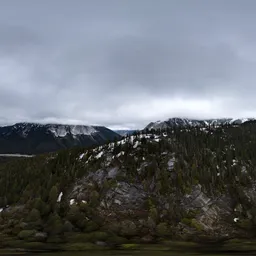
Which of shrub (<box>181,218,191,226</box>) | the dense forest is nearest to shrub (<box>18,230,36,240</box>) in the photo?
the dense forest

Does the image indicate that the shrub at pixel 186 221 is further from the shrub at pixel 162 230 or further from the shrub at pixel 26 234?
the shrub at pixel 26 234

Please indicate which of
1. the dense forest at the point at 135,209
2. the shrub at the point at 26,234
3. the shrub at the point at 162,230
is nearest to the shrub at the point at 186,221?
the dense forest at the point at 135,209

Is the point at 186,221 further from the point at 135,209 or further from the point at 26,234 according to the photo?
the point at 26,234

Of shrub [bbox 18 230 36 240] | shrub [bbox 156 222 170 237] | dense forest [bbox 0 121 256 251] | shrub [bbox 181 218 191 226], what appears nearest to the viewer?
shrub [bbox 18 230 36 240]

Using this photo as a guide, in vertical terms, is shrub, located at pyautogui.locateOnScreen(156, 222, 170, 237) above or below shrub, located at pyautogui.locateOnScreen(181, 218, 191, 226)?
below

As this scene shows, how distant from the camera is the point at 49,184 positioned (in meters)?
194

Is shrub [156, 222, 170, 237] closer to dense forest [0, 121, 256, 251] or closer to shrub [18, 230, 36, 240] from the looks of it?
dense forest [0, 121, 256, 251]

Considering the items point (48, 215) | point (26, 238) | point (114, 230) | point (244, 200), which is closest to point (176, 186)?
point (244, 200)

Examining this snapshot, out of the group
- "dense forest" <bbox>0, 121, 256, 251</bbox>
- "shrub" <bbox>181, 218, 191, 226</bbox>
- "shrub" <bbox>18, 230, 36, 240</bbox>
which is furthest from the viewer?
"shrub" <bbox>181, 218, 191, 226</bbox>

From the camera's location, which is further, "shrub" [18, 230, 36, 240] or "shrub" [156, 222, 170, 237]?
"shrub" [156, 222, 170, 237]

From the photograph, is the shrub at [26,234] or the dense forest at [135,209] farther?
the dense forest at [135,209]

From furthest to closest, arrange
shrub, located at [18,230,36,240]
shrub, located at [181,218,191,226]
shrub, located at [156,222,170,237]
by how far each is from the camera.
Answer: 1. shrub, located at [181,218,191,226]
2. shrub, located at [156,222,170,237]
3. shrub, located at [18,230,36,240]

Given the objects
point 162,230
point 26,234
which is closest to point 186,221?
point 162,230

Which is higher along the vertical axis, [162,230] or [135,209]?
[135,209]
